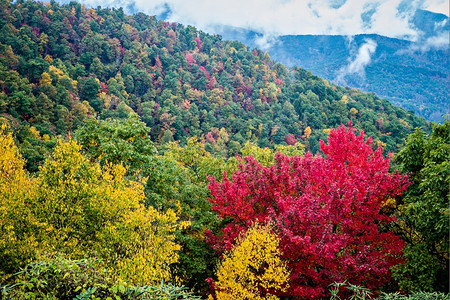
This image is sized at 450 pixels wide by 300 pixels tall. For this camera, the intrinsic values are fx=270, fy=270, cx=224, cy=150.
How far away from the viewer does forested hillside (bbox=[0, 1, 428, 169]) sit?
70062 millimetres

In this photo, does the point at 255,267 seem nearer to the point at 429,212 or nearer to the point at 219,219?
the point at 219,219

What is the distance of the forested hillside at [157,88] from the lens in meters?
70.1

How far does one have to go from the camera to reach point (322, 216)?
1126cm

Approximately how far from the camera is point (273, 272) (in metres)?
11.1

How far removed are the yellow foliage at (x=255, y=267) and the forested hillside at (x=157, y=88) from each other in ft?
185

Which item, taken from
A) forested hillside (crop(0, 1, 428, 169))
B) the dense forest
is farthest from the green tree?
forested hillside (crop(0, 1, 428, 169))

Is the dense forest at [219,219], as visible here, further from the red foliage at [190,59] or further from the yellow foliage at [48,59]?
the red foliage at [190,59]

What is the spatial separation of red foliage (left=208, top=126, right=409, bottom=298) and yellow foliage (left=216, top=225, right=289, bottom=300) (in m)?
0.62

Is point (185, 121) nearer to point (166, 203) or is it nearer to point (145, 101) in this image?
point (145, 101)

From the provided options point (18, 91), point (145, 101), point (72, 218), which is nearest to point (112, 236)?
point (72, 218)

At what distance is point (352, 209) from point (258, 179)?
4571 mm

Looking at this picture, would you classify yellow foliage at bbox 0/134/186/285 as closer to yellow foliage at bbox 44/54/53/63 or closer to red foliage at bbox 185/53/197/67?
yellow foliage at bbox 44/54/53/63

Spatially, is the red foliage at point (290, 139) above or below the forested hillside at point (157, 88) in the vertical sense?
below

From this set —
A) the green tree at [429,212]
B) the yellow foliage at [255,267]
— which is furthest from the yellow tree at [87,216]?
the green tree at [429,212]
